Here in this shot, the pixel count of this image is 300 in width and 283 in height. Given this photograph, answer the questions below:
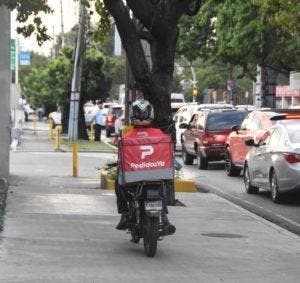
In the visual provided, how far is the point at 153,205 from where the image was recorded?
9.50 m

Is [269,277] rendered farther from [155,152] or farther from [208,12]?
[208,12]

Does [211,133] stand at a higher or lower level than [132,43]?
lower

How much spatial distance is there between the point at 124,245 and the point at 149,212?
3.52ft

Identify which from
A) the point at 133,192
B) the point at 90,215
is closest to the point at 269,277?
the point at 133,192

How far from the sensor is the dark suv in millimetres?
24562

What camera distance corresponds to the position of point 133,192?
32.2ft

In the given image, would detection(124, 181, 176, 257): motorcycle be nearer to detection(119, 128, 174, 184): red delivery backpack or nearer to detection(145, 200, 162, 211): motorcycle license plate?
detection(145, 200, 162, 211): motorcycle license plate

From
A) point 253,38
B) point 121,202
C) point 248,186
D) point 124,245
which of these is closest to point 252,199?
point 248,186

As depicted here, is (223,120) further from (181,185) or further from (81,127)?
(81,127)

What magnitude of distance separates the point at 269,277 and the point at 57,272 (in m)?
2.14

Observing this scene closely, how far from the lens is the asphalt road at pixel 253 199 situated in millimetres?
13835

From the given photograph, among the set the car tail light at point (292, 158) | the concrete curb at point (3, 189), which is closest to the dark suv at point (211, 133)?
the concrete curb at point (3, 189)

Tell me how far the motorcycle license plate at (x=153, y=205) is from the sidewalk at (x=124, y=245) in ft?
1.86

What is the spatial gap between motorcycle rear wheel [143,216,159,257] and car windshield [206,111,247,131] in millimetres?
15459
